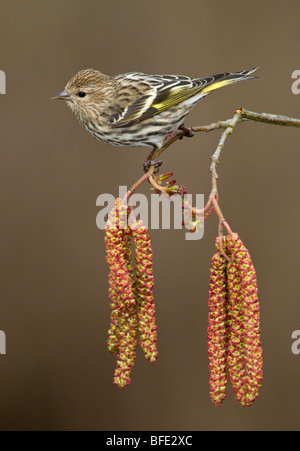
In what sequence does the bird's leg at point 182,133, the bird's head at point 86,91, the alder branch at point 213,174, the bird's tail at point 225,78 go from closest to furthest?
the alder branch at point 213,174, the bird's head at point 86,91, the bird's leg at point 182,133, the bird's tail at point 225,78

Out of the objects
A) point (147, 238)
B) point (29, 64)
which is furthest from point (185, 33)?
point (147, 238)

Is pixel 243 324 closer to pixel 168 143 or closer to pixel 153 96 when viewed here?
pixel 168 143

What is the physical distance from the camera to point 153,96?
8.46 feet

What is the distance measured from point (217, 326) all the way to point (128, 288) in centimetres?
26

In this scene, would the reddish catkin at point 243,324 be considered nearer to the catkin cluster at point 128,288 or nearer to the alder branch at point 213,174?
the alder branch at point 213,174

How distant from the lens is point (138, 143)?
248 centimetres

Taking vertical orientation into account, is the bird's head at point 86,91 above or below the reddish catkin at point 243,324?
above

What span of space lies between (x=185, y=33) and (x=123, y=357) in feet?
9.46

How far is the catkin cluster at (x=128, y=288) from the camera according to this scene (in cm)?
187

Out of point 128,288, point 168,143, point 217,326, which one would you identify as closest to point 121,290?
point 128,288

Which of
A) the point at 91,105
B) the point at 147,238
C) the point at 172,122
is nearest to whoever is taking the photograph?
the point at 147,238

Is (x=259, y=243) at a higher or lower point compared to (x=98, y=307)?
higher

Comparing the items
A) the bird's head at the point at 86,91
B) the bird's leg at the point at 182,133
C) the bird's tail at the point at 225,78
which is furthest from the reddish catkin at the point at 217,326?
the bird's tail at the point at 225,78

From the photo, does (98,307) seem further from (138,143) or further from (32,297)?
(138,143)
